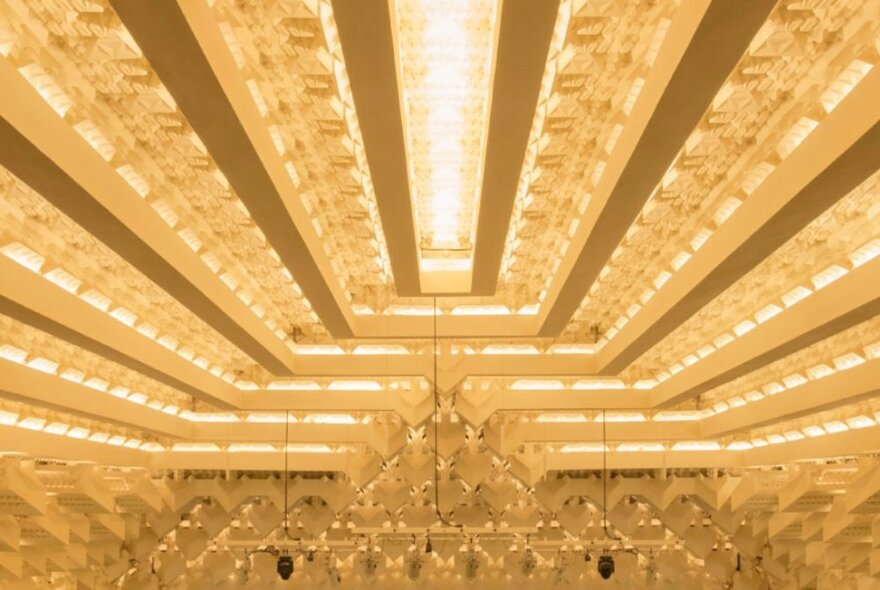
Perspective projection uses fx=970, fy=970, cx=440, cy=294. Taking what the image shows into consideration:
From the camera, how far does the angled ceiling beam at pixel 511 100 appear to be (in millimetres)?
3947

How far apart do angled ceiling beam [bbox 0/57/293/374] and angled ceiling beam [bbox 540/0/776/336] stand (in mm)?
2959

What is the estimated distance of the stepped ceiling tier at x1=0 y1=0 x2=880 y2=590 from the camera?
4699 millimetres

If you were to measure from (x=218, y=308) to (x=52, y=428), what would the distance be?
6.15 m

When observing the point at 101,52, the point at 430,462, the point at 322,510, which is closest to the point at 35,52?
the point at 101,52

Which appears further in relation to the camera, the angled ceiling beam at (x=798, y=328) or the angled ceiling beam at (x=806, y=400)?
the angled ceiling beam at (x=806, y=400)

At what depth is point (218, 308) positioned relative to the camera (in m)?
8.30

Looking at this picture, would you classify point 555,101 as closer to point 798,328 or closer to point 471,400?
point 798,328

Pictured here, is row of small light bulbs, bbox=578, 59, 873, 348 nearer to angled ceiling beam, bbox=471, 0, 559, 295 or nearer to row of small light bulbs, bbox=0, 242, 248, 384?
angled ceiling beam, bbox=471, 0, 559, 295

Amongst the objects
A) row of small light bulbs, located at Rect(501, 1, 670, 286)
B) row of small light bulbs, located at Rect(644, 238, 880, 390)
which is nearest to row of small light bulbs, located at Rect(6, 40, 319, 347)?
row of small light bulbs, located at Rect(501, 1, 670, 286)

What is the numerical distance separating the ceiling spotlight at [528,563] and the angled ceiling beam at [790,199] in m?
16.8

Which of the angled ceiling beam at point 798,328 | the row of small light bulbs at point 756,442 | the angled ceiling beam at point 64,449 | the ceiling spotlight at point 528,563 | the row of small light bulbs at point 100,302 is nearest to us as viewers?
the angled ceiling beam at point 798,328

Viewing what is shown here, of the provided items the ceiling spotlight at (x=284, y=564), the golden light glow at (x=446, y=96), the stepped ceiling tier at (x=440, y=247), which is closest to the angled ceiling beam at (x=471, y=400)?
the stepped ceiling tier at (x=440, y=247)

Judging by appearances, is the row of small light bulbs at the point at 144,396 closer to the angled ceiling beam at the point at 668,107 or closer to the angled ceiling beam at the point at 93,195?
the angled ceiling beam at the point at 93,195

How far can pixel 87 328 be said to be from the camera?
7.95 meters
